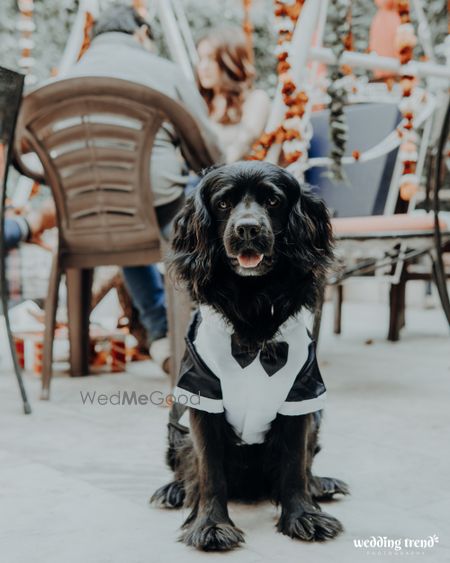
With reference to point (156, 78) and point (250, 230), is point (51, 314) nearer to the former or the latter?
point (156, 78)

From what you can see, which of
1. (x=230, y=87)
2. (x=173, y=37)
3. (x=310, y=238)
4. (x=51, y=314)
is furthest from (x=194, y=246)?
(x=173, y=37)

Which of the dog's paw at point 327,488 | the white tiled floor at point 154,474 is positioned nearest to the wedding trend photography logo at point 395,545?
the white tiled floor at point 154,474

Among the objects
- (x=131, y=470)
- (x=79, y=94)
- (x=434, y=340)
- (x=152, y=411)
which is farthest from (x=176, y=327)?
(x=434, y=340)

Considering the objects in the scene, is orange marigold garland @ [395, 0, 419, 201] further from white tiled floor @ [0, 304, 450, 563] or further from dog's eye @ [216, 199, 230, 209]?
dog's eye @ [216, 199, 230, 209]

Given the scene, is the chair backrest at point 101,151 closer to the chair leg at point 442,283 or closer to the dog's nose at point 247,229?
the chair leg at point 442,283

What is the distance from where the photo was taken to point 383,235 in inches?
90.6

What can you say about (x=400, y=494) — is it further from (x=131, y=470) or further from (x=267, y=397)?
(x=131, y=470)

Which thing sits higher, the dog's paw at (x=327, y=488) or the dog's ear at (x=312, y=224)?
the dog's ear at (x=312, y=224)

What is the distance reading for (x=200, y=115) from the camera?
2471 mm

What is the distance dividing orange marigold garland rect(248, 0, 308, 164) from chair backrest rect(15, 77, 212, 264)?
1.25 feet

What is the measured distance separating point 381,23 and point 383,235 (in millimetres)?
1914

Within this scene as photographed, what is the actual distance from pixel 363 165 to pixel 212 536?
2554 millimetres

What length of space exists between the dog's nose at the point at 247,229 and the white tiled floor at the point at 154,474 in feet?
1.79

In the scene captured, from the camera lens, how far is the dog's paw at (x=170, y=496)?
142 cm
